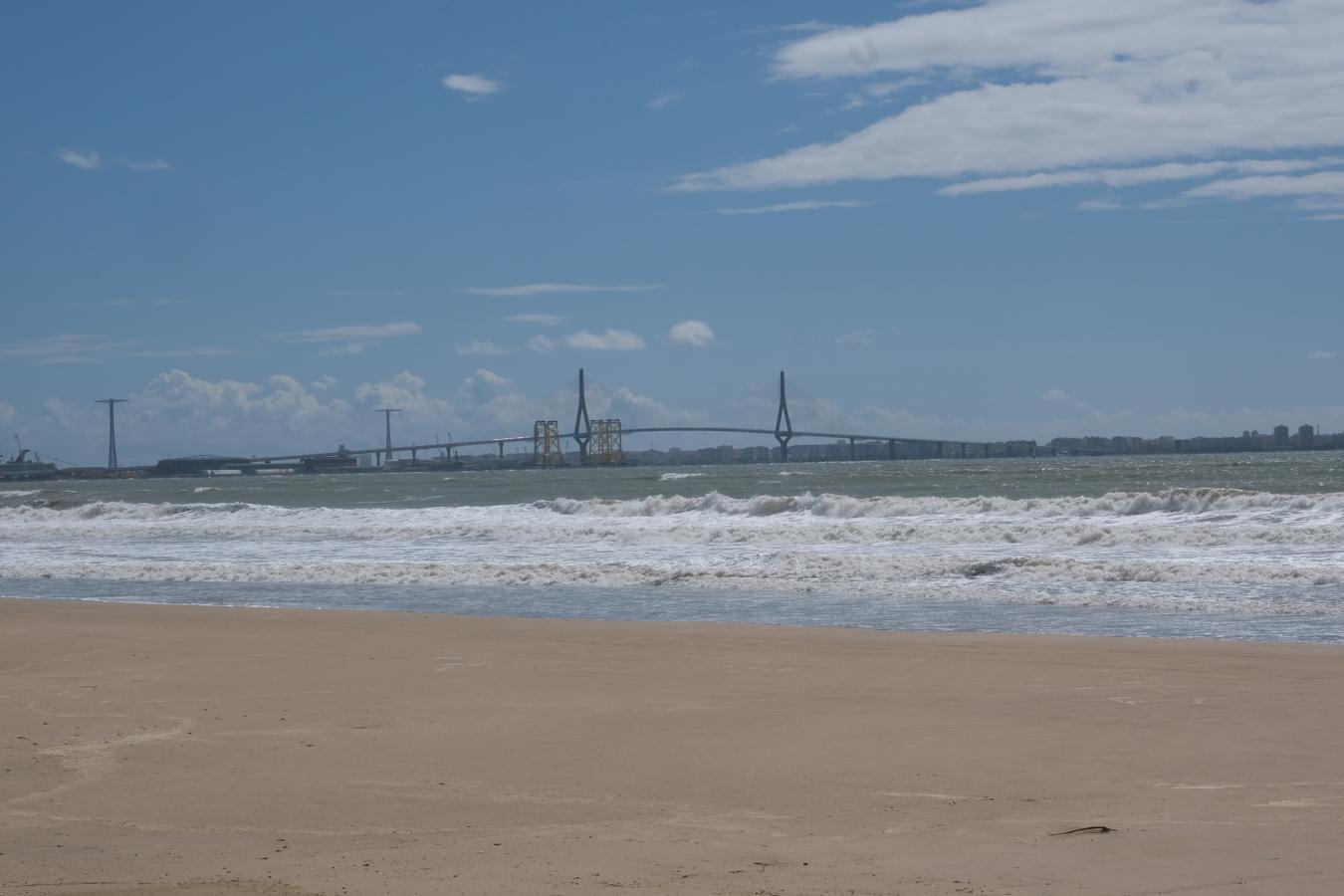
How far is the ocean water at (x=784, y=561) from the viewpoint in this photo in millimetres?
13398

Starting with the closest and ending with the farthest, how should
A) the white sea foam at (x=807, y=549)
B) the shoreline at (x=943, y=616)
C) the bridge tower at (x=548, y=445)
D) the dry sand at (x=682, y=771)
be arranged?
1. the dry sand at (x=682, y=771)
2. the shoreline at (x=943, y=616)
3. the white sea foam at (x=807, y=549)
4. the bridge tower at (x=548, y=445)

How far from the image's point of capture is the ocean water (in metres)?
13.4

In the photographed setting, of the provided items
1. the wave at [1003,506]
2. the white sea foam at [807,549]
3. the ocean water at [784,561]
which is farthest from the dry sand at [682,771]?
the wave at [1003,506]

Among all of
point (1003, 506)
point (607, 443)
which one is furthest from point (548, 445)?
point (1003, 506)

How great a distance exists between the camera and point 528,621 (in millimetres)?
12898

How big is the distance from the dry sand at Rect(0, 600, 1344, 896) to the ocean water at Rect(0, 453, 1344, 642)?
10.5 feet

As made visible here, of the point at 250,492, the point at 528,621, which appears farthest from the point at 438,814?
the point at 250,492

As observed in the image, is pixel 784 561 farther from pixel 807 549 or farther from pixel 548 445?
pixel 548 445

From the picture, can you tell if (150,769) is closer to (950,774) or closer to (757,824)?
(757,824)

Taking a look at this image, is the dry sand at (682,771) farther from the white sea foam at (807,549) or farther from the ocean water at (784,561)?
the white sea foam at (807,549)

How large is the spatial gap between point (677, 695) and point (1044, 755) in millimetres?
2564

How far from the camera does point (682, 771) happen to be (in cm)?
596

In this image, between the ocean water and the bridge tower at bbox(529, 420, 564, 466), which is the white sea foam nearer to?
the ocean water

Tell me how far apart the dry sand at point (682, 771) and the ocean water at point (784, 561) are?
320 cm
